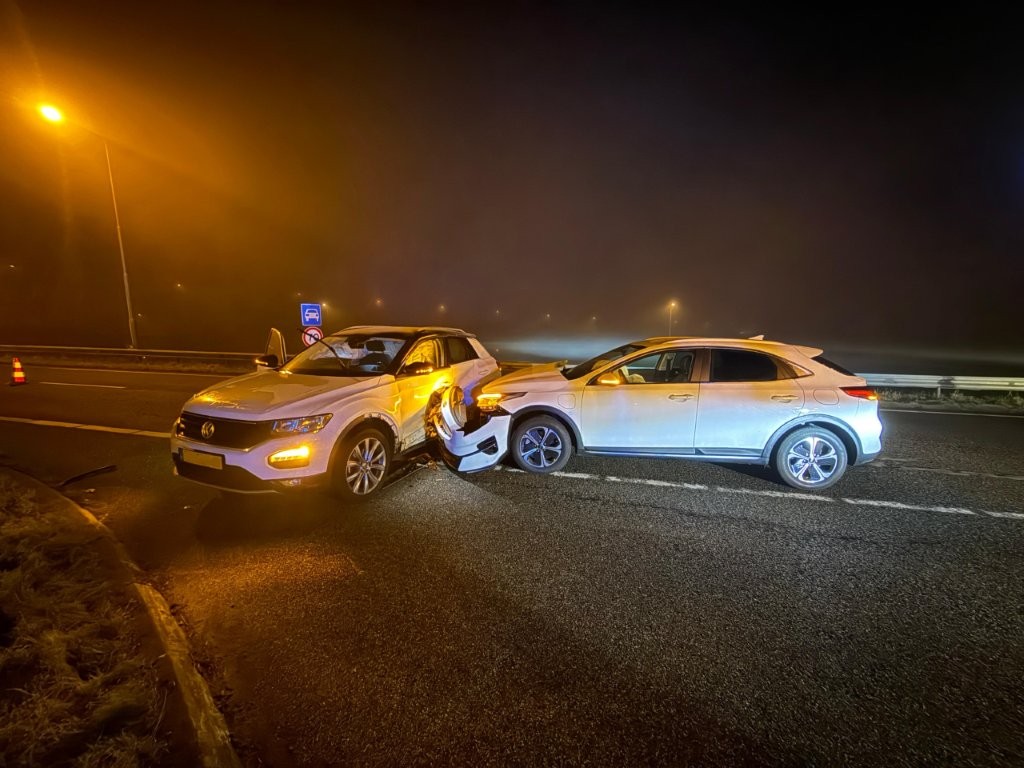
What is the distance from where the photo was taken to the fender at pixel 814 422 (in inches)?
193

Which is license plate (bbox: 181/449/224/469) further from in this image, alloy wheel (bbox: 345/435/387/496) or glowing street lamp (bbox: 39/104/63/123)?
glowing street lamp (bbox: 39/104/63/123)

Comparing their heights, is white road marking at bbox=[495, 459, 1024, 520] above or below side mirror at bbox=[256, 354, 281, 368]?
below

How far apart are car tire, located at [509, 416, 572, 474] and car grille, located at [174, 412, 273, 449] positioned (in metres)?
2.81

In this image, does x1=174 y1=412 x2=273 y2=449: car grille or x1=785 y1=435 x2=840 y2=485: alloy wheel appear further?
x1=785 y1=435 x2=840 y2=485: alloy wheel

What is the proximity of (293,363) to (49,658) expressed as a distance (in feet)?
12.5

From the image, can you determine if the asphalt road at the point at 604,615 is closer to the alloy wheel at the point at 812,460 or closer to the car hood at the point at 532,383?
the alloy wheel at the point at 812,460

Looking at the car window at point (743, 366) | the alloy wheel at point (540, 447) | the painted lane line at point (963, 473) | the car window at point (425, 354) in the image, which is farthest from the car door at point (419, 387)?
the painted lane line at point (963, 473)

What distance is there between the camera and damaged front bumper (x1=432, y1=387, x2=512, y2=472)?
17.2 feet

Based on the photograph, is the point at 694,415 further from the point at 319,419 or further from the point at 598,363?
A: the point at 319,419

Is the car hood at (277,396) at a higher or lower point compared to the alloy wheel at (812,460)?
higher

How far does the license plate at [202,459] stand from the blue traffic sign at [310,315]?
7265 millimetres

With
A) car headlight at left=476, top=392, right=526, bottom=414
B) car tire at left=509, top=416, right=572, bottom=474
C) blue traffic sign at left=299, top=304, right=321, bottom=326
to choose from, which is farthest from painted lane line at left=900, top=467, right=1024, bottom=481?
blue traffic sign at left=299, top=304, right=321, bottom=326

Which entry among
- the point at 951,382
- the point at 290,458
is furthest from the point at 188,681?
the point at 951,382

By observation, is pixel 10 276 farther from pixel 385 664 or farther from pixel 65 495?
pixel 385 664
